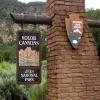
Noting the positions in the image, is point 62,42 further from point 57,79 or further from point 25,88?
point 25,88

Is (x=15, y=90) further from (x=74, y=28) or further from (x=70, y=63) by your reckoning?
(x=74, y=28)

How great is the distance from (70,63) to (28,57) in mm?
773

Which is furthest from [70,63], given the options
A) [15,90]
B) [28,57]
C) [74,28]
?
[15,90]

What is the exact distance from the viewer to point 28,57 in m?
6.40

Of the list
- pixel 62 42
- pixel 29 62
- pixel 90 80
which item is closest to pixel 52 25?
pixel 62 42

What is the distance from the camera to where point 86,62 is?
6531 mm

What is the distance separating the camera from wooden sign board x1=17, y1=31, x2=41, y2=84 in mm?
6363

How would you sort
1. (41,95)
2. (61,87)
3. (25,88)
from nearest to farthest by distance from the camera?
(61,87) → (41,95) → (25,88)

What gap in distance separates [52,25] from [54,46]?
1.42 feet

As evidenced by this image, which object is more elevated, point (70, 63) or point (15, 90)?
point (70, 63)

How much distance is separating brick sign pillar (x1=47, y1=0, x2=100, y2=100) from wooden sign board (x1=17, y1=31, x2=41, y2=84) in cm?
30

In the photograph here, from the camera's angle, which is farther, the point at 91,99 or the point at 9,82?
the point at 9,82

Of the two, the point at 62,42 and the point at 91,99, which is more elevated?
the point at 62,42

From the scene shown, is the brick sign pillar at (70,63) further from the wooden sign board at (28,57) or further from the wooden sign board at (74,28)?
the wooden sign board at (28,57)
